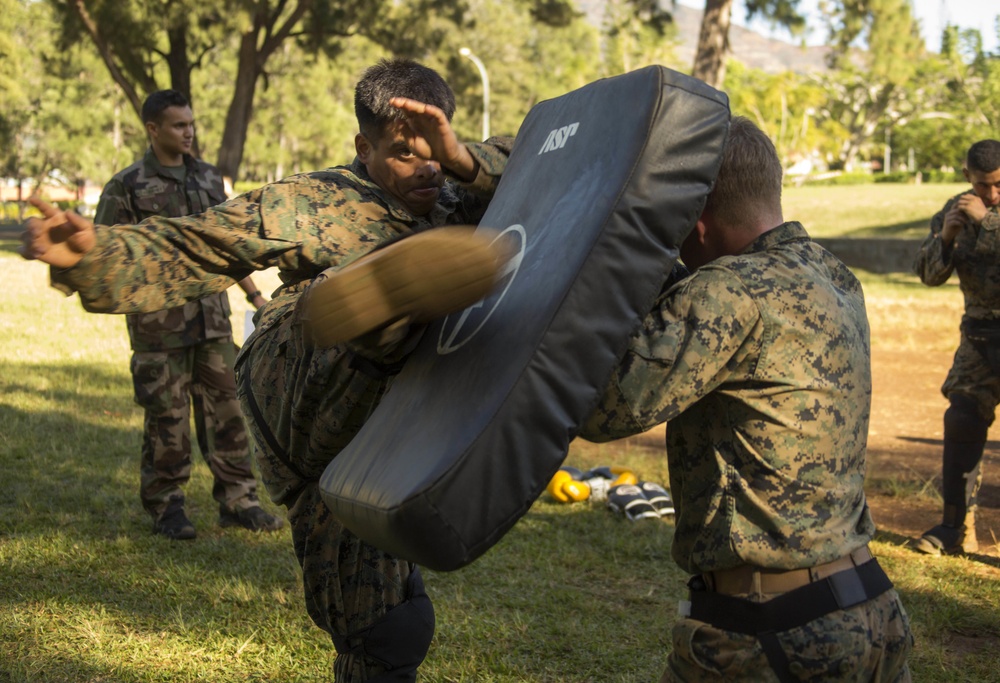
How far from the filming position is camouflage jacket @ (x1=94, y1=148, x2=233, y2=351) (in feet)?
20.6

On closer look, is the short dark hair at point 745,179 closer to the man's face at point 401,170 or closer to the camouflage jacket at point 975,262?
the man's face at point 401,170

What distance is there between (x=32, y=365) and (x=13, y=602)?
22.5 feet

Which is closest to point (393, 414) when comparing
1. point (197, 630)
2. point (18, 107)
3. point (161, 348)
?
point (197, 630)

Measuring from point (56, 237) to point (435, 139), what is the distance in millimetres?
1014

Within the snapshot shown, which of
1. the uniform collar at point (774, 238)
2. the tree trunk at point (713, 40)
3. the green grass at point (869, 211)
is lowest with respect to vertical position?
the green grass at point (869, 211)

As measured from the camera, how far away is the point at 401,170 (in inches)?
130

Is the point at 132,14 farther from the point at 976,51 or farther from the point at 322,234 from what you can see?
the point at 976,51

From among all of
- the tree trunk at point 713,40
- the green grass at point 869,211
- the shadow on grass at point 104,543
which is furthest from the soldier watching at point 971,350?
the green grass at point 869,211

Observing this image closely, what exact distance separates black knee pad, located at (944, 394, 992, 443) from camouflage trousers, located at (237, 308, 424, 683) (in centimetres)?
405

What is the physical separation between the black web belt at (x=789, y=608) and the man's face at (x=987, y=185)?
4.39 meters

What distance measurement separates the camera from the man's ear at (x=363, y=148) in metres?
3.38

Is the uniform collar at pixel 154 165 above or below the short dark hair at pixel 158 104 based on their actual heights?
below

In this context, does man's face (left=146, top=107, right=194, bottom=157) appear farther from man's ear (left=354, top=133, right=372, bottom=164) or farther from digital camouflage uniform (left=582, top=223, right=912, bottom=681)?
digital camouflage uniform (left=582, top=223, right=912, bottom=681)

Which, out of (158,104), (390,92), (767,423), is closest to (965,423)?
(767,423)
